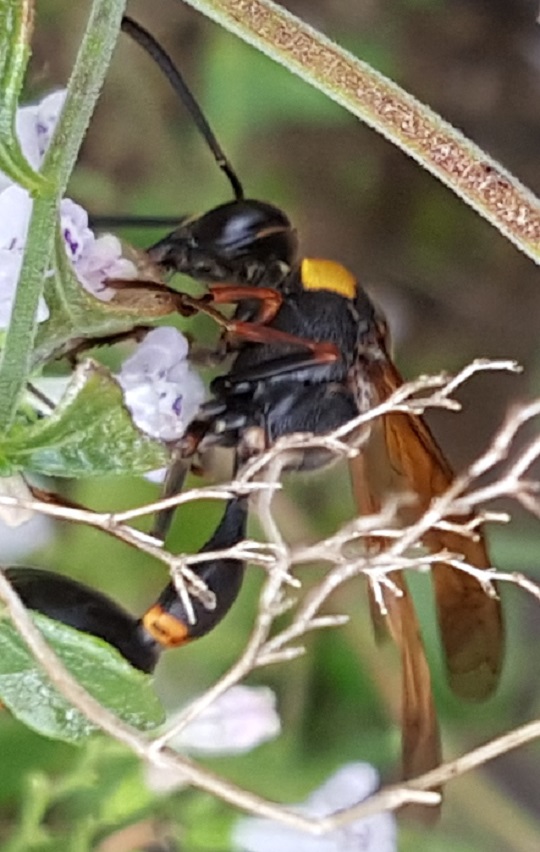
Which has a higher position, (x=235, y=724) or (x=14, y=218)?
(x=14, y=218)

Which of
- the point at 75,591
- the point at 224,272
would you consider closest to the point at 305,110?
the point at 224,272

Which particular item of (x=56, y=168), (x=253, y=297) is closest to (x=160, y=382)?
(x=253, y=297)

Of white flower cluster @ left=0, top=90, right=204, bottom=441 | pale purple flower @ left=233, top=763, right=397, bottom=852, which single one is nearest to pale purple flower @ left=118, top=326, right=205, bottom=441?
white flower cluster @ left=0, top=90, right=204, bottom=441

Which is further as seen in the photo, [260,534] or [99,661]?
[260,534]

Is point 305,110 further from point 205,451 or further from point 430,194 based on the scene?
point 205,451

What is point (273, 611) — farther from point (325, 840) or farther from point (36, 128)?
point (325, 840)

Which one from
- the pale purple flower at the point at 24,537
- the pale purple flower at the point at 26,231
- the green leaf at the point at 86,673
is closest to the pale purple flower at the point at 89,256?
the pale purple flower at the point at 26,231
